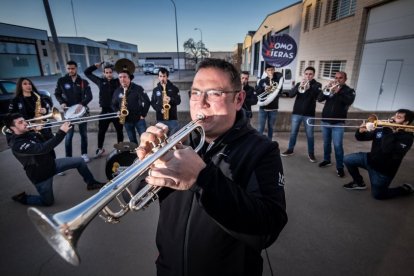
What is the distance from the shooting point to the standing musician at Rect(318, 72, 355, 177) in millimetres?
4750

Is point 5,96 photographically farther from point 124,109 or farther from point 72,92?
point 124,109

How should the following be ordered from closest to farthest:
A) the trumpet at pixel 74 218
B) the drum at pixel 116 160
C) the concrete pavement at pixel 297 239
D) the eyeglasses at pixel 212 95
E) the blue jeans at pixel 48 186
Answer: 1. the trumpet at pixel 74 218
2. the eyeglasses at pixel 212 95
3. the concrete pavement at pixel 297 239
4. the blue jeans at pixel 48 186
5. the drum at pixel 116 160

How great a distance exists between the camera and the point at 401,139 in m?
3.59

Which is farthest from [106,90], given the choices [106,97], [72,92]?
[72,92]

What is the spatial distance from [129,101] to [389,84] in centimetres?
1060

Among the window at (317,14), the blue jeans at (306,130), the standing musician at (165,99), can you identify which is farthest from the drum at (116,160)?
the window at (317,14)

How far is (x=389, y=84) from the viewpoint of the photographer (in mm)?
9727

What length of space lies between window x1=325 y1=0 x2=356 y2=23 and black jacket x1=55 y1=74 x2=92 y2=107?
1331 cm

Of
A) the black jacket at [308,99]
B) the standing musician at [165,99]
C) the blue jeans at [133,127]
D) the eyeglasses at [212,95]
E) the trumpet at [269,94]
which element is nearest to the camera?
the eyeglasses at [212,95]

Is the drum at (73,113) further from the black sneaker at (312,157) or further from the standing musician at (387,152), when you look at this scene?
the standing musician at (387,152)

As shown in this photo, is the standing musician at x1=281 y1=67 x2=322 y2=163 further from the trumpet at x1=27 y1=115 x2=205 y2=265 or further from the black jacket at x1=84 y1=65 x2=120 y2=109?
the trumpet at x1=27 y1=115 x2=205 y2=265

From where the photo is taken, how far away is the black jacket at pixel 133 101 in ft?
18.0

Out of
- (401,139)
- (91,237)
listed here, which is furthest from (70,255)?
(401,139)

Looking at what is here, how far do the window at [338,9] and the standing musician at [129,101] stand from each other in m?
12.3
